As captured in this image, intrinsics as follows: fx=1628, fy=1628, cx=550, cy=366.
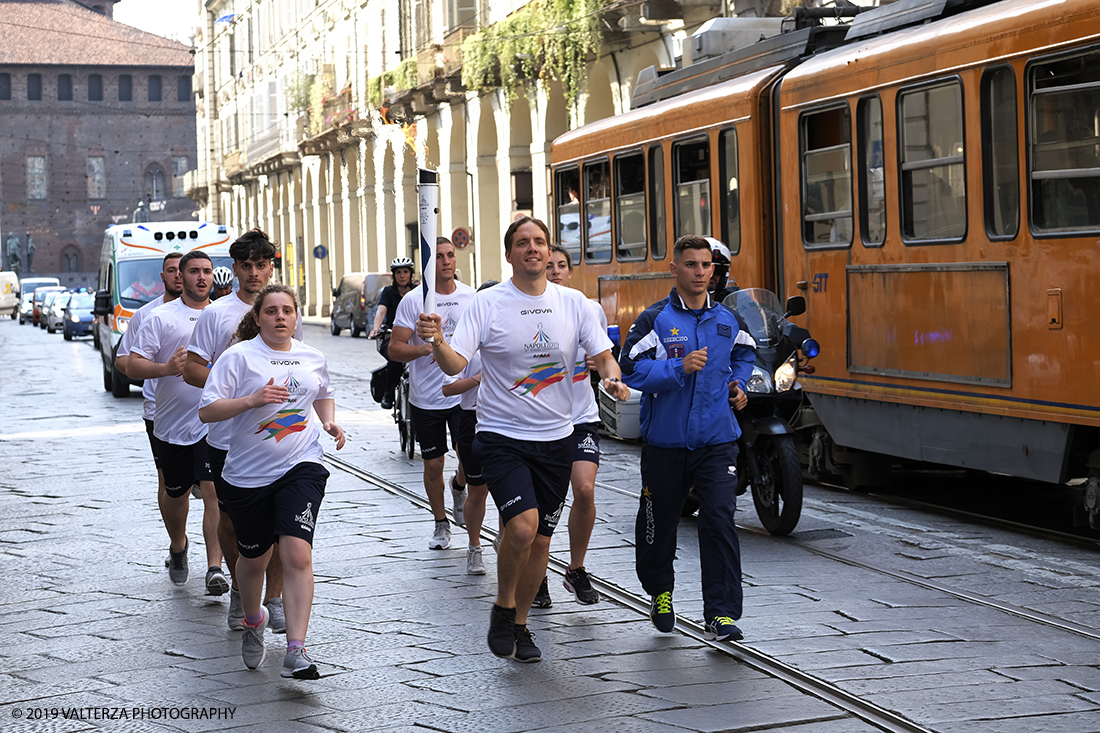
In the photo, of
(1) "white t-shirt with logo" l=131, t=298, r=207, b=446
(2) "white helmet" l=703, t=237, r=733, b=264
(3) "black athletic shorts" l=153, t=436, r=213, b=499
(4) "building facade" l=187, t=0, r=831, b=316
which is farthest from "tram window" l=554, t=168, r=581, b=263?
(3) "black athletic shorts" l=153, t=436, r=213, b=499

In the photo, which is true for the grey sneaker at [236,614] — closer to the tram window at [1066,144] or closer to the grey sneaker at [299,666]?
the grey sneaker at [299,666]

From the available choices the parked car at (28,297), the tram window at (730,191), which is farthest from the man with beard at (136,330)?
the parked car at (28,297)

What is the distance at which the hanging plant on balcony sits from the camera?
27.1 metres

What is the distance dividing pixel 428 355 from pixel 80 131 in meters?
99.2

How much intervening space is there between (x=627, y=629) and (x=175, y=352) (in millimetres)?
2591

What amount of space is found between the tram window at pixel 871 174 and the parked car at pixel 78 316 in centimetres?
3788

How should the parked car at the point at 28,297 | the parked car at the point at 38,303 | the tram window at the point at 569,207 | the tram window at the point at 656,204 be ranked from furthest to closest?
the parked car at the point at 28,297 < the parked car at the point at 38,303 < the tram window at the point at 569,207 < the tram window at the point at 656,204

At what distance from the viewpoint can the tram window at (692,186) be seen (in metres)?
13.1

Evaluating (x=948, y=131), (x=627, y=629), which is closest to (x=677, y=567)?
(x=627, y=629)

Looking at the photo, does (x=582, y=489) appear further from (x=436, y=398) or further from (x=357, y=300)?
(x=357, y=300)

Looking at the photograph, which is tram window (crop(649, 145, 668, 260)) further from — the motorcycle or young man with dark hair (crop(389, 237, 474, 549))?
young man with dark hair (crop(389, 237, 474, 549))

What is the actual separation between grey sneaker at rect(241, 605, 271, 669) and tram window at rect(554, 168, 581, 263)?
10470 millimetres

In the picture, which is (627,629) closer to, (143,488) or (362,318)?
(143,488)

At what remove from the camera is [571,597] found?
7535 mm
